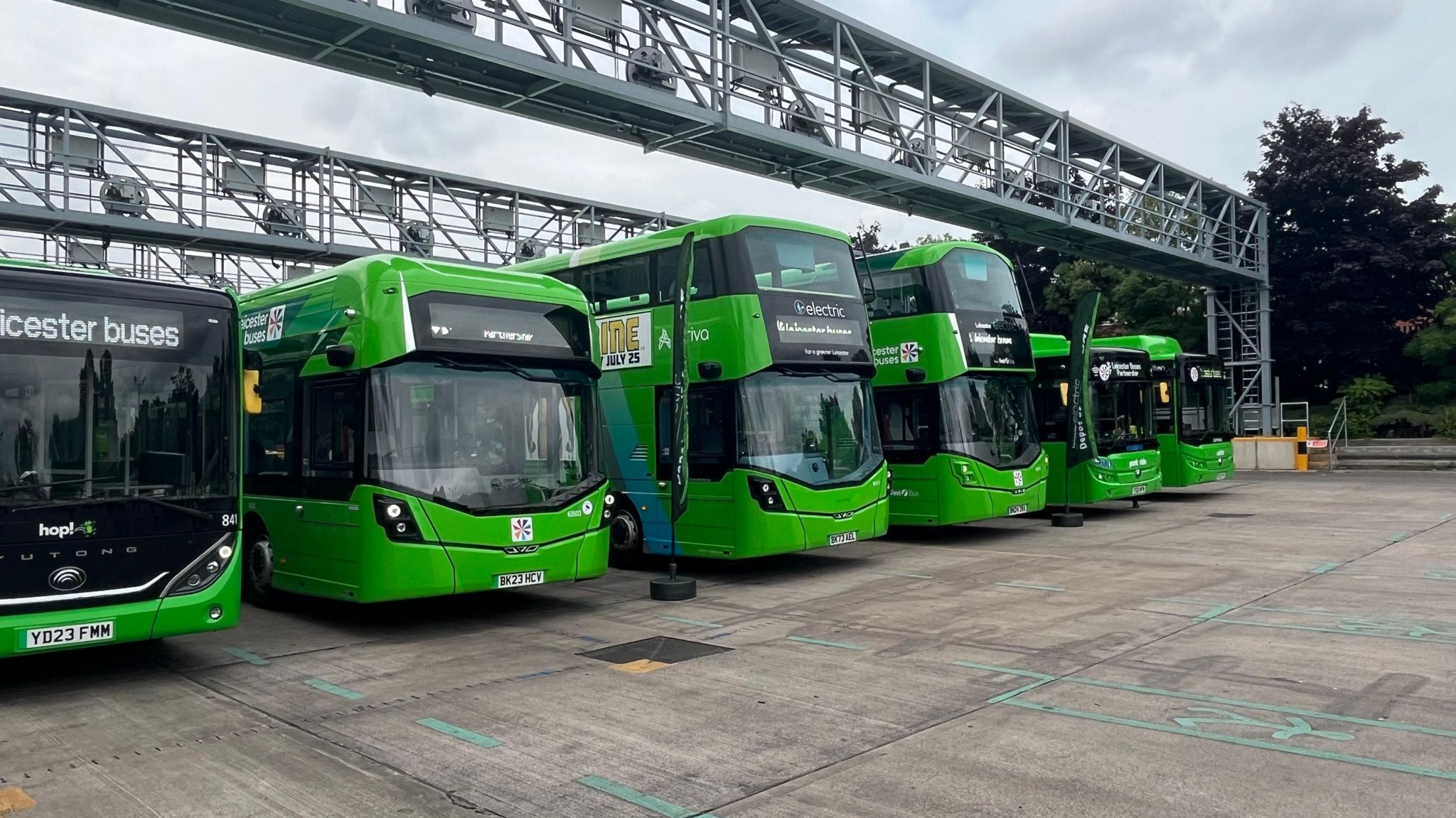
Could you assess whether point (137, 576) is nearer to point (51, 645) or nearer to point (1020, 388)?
point (51, 645)

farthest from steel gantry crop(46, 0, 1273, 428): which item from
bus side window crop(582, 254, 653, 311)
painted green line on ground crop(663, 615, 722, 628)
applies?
painted green line on ground crop(663, 615, 722, 628)

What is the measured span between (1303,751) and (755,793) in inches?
116

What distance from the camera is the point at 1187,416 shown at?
21.8 m

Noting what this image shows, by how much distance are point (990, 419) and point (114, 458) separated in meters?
11.5

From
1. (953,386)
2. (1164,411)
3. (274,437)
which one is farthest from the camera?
(1164,411)

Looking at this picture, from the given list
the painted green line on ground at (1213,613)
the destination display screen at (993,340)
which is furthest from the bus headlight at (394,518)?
the destination display screen at (993,340)

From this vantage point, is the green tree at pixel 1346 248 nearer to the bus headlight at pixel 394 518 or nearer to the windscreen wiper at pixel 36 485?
the bus headlight at pixel 394 518

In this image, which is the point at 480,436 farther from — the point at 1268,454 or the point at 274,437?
the point at 1268,454

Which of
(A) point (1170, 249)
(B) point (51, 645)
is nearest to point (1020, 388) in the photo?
(B) point (51, 645)

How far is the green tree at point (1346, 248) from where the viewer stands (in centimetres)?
3625

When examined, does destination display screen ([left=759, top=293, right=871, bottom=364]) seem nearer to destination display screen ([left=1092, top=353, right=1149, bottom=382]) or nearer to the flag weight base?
the flag weight base

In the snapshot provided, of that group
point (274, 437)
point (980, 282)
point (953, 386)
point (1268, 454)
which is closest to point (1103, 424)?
point (980, 282)

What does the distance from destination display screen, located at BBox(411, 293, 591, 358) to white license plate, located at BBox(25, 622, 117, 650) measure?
3277mm

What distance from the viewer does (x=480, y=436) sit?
9.33 metres
